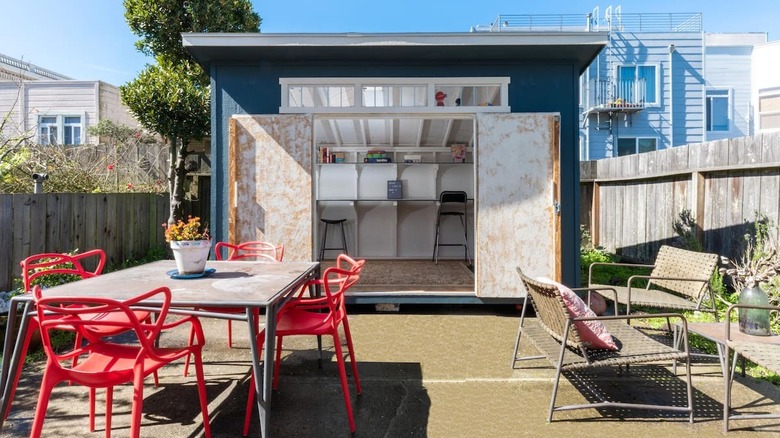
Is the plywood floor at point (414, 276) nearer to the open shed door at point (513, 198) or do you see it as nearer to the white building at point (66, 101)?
the open shed door at point (513, 198)

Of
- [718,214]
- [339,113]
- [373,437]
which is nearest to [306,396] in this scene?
[373,437]

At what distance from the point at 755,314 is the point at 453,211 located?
570 cm

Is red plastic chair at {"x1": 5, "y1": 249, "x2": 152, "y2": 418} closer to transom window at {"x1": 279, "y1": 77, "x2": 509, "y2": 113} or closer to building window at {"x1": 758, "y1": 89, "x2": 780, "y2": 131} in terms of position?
transom window at {"x1": 279, "y1": 77, "x2": 509, "y2": 113}

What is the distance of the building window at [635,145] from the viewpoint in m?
11.8

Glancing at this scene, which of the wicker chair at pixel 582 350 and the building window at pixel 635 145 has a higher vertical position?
the building window at pixel 635 145

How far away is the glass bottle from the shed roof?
9.30 feet

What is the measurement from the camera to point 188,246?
259 centimetres

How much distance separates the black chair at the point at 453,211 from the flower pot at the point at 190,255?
5.15 metres

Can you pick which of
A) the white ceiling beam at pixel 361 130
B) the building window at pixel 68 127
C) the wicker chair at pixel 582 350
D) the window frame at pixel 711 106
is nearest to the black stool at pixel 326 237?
the white ceiling beam at pixel 361 130

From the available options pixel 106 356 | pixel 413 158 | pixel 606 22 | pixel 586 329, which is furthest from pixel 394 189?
pixel 606 22

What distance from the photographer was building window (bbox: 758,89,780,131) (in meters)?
11.9

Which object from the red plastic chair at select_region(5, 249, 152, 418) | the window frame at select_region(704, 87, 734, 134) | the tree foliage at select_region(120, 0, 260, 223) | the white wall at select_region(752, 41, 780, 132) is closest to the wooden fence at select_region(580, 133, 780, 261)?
the red plastic chair at select_region(5, 249, 152, 418)

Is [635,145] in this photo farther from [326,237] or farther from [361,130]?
[326,237]

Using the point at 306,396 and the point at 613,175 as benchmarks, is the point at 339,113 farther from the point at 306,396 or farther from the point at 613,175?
the point at 613,175
